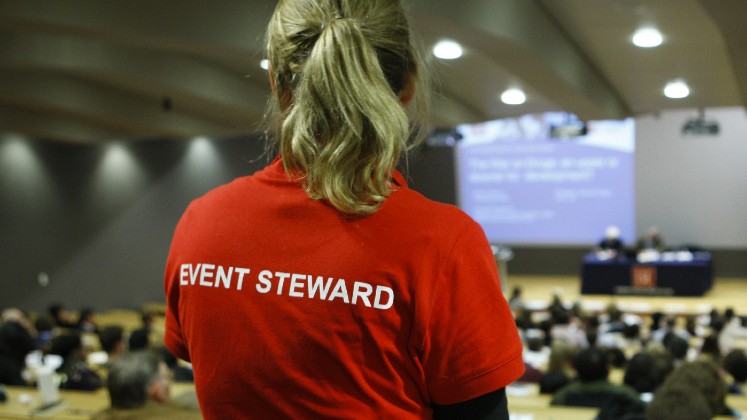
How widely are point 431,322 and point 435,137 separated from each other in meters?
12.4

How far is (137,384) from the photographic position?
316 centimetres

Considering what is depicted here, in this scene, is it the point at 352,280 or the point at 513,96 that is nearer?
the point at 352,280

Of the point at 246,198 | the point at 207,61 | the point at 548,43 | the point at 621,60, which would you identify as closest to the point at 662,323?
the point at 621,60

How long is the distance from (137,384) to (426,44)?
7.77 ft

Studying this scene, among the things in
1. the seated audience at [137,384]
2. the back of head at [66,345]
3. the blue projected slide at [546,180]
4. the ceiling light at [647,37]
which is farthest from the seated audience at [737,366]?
the blue projected slide at [546,180]

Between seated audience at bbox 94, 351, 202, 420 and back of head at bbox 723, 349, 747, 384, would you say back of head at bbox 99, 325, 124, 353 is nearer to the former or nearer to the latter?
seated audience at bbox 94, 351, 202, 420

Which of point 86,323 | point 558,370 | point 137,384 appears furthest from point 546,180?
point 137,384

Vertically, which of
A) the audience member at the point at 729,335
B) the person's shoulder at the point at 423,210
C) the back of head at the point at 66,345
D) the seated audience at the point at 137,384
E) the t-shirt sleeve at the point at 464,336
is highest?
the person's shoulder at the point at 423,210

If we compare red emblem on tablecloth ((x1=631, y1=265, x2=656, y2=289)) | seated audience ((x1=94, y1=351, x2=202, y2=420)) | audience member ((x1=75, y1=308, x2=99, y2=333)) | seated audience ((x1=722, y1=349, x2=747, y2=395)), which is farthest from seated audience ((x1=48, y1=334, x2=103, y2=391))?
red emblem on tablecloth ((x1=631, y1=265, x2=656, y2=289))

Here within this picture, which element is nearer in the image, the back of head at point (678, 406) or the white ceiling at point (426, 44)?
the back of head at point (678, 406)

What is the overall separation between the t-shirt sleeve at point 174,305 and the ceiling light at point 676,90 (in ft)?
29.0

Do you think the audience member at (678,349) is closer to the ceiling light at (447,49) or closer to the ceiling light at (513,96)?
the ceiling light at (447,49)

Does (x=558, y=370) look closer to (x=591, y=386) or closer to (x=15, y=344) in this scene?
(x=591, y=386)

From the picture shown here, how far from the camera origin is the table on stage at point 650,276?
44.8 feet
